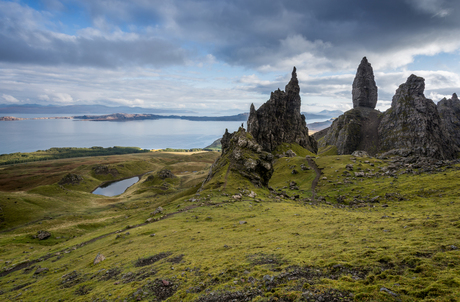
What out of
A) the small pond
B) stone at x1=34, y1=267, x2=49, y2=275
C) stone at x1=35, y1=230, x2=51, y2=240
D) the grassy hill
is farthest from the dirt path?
the small pond

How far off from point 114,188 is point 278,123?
154566mm

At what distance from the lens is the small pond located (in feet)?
519

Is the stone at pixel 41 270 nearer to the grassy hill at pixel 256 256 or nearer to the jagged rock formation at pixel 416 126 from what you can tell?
the grassy hill at pixel 256 256

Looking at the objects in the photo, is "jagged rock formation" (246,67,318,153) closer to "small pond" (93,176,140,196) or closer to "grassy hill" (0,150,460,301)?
"grassy hill" (0,150,460,301)

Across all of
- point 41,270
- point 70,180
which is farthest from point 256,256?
point 70,180

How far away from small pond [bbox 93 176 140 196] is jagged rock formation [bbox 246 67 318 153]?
119 m

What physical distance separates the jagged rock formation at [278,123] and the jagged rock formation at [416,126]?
7501cm

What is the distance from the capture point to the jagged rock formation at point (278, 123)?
521ft

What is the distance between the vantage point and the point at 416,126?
573 ft

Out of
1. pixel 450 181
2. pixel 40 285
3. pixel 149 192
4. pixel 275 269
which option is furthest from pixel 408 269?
pixel 149 192

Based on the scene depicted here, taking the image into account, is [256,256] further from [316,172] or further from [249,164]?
[316,172]

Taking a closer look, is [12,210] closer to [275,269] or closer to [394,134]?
[275,269]

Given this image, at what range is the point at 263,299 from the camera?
11.7 m

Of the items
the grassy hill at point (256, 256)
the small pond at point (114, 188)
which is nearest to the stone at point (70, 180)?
the small pond at point (114, 188)
